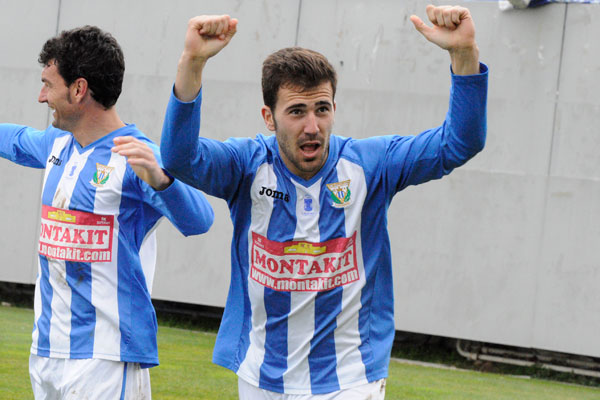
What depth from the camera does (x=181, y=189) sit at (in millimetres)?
3289

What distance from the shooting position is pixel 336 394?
10.3ft

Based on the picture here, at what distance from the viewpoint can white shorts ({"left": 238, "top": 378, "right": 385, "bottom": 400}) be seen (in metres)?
3.14

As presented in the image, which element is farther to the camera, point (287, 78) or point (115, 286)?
point (115, 286)

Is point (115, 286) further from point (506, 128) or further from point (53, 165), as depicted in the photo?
point (506, 128)

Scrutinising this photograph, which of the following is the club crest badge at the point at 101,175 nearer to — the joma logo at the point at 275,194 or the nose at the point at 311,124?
the joma logo at the point at 275,194

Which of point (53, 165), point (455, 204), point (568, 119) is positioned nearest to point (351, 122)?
point (455, 204)

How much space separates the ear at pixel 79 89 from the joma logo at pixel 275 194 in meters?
1.05

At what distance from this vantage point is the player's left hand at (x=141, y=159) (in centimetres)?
296

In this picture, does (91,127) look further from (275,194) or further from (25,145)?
(275,194)

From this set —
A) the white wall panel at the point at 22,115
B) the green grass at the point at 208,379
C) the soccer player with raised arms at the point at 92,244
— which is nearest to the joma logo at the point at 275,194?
the soccer player with raised arms at the point at 92,244

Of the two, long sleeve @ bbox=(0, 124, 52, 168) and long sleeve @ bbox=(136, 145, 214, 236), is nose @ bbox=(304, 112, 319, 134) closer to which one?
long sleeve @ bbox=(136, 145, 214, 236)

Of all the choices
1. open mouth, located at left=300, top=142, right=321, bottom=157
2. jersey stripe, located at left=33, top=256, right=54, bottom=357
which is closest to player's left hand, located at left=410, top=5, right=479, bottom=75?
open mouth, located at left=300, top=142, right=321, bottom=157

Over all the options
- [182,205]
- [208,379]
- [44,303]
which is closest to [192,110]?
[182,205]

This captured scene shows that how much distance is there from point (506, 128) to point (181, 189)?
7.72 meters
